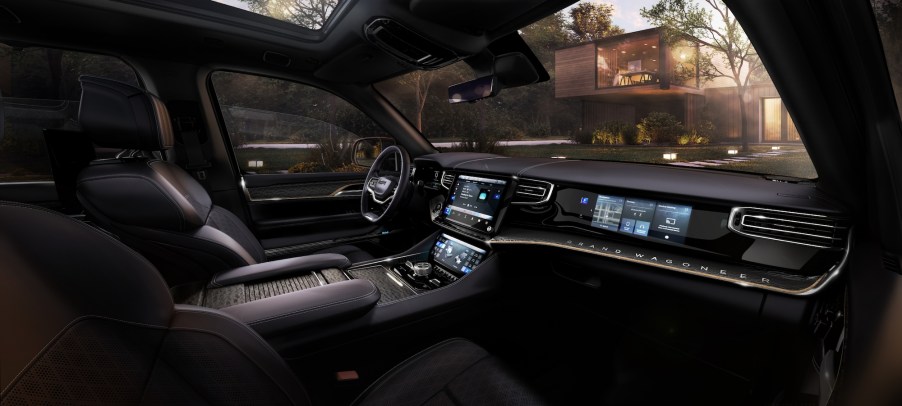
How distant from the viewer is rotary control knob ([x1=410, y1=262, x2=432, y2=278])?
2.36m

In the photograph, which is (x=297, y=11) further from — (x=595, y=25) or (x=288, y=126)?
(x=595, y=25)

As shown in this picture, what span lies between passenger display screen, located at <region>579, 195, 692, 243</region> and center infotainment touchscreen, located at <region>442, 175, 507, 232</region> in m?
0.50

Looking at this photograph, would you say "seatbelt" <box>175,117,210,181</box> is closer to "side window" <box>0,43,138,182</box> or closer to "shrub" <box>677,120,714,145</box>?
"side window" <box>0,43,138,182</box>

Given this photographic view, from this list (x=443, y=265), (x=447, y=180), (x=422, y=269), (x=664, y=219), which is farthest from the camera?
(x=447, y=180)

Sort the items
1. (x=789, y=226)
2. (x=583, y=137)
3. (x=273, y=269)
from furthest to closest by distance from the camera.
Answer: (x=583, y=137) → (x=273, y=269) → (x=789, y=226)

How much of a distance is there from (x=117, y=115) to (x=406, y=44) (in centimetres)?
158

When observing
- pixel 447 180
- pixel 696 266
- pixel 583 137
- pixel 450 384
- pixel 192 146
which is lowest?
pixel 450 384

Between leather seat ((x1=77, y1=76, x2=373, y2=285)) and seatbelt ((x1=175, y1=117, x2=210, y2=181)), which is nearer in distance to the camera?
leather seat ((x1=77, y1=76, x2=373, y2=285))

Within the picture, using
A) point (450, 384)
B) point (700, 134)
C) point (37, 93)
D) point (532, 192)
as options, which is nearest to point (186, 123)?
point (37, 93)

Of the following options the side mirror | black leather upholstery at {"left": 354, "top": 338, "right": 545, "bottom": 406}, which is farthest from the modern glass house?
the side mirror

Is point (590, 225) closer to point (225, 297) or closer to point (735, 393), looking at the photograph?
point (735, 393)

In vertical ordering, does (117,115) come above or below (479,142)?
above

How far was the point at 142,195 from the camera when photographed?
5.95 feet

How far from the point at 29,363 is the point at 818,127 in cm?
164
